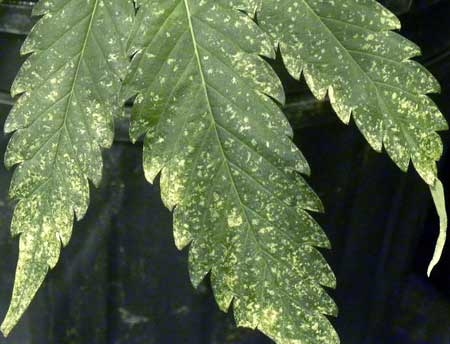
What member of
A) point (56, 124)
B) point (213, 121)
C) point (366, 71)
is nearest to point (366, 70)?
point (366, 71)

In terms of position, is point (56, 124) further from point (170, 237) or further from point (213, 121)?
point (170, 237)

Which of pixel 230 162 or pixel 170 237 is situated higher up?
pixel 230 162

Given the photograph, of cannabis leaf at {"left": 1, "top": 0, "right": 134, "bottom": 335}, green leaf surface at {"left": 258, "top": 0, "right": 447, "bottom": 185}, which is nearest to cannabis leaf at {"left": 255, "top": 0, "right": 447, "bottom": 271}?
green leaf surface at {"left": 258, "top": 0, "right": 447, "bottom": 185}

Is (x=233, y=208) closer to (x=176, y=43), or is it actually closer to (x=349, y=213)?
(x=176, y=43)

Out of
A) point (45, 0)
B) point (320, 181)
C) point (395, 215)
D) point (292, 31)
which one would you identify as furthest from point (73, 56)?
point (395, 215)

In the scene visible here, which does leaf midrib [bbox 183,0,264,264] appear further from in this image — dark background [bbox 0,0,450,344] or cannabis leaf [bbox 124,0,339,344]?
dark background [bbox 0,0,450,344]

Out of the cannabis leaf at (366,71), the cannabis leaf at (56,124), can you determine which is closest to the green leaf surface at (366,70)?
Result: the cannabis leaf at (366,71)

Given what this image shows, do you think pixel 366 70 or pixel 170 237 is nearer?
pixel 366 70
